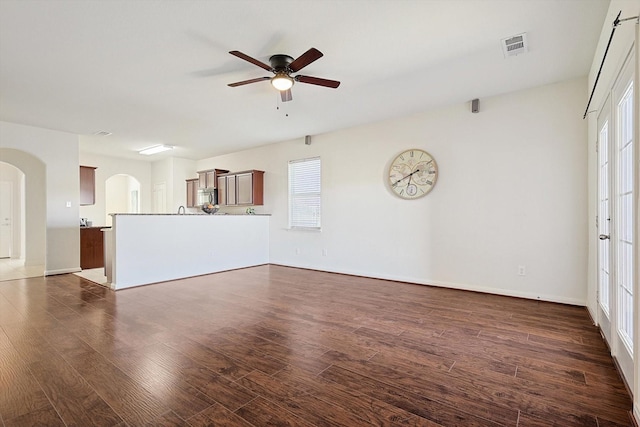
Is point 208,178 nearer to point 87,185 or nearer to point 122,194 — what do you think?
point 87,185

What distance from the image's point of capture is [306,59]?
8.94 ft

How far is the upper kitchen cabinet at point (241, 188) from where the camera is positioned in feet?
23.1

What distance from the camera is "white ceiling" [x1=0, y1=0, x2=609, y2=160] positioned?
2396 millimetres

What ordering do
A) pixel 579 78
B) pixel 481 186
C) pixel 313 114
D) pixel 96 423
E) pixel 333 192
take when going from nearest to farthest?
pixel 96 423 < pixel 579 78 < pixel 481 186 < pixel 313 114 < pixel 333 192

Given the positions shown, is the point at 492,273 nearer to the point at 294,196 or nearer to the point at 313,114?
the point at 313,114

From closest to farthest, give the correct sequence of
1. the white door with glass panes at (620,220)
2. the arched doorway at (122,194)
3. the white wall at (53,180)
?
the white door with glass panes at (620,220) < the white wall at (53,180) < the arched doorway at (122,194)

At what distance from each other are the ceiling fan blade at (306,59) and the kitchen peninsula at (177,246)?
3.47 m

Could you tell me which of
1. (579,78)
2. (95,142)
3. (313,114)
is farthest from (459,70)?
(95,142)

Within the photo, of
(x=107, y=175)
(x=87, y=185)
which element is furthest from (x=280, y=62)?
(x=107, y=175)

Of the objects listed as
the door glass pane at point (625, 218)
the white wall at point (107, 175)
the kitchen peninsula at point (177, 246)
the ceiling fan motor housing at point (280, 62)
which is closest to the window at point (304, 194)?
the kitchen peninsula at point (177, 246)

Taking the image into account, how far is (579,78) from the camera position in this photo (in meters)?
3.61

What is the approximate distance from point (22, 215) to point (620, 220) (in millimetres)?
11316

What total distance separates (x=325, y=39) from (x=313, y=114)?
6.86ft

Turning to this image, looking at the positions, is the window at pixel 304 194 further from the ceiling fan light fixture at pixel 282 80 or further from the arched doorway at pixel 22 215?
the arched doorway at pixel 22 215
